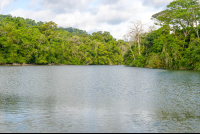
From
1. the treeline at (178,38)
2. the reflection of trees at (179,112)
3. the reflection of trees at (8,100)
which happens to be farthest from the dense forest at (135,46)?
the reflection of trees at (8,100)

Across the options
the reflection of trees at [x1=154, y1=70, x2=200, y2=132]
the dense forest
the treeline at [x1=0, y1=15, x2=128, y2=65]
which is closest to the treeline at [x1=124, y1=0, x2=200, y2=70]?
the dense forest

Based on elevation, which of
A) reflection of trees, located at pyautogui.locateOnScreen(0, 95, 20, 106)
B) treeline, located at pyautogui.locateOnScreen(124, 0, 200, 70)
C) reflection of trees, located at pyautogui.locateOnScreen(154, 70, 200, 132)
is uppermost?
treeline, located at pyautogui.locateOnScreen(124, 0, 200, 70)

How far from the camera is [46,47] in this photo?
9750 cm

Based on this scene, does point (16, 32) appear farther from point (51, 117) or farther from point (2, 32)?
point (51, 117)

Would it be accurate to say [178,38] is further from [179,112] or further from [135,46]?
[179,112]

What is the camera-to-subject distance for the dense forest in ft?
180

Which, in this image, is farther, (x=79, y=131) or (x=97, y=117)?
(x=97, y=117)

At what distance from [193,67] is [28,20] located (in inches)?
6708

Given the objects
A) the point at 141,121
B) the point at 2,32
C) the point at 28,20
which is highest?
the point at 28,20

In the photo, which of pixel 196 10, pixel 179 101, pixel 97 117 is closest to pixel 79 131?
pixel 97 117

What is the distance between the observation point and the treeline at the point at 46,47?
80500mm

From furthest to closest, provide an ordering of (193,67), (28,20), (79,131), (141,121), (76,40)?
(28,20) → (76,40) → (193,67) → (141,121) → (79,131)

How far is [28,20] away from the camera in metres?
187

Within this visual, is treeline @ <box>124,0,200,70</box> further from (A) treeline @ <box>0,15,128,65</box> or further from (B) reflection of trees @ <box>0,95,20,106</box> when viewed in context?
(B) reflection of trees @ <box>0,95,20,106</box>
